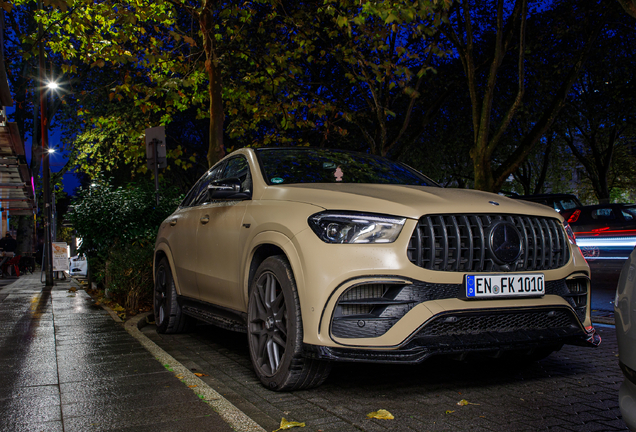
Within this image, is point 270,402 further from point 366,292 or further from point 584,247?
point 584,247

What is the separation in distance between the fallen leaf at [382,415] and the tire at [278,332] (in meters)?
0.50

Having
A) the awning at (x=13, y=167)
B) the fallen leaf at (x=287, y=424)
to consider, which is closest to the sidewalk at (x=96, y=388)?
the fallen leaf at (x=287, y=424)

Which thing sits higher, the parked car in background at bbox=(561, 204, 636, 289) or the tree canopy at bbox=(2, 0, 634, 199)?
the tree canopy at bbox=(2, 0, 634, 199)

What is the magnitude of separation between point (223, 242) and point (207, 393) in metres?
1.42

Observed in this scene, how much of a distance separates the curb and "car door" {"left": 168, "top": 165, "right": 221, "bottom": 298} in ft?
2.02

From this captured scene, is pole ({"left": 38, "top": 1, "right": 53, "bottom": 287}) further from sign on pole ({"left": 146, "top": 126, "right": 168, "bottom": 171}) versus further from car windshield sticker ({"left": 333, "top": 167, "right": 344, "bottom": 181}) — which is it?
car windshield sticker ({"left": 333, "top": 167, "right": 344, "bottom": 181})

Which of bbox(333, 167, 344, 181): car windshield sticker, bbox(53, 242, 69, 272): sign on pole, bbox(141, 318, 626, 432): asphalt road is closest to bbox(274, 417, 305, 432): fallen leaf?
bbox(141, 318, 626, 432): asphalt road

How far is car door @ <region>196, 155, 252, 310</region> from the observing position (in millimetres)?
4928

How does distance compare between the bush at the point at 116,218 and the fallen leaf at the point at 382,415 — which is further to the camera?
the bush at the point at 116,218

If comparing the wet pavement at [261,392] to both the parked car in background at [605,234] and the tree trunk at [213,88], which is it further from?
the parked car in background at [605,234]

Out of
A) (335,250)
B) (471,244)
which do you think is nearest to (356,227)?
(335,250)

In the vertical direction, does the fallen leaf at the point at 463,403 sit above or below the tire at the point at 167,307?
below

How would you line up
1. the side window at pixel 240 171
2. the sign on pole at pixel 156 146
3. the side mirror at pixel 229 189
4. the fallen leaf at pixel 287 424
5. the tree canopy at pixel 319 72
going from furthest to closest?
the tree canopy at pixel 319 72
the sign on pole at pixel 156 146
the side window at pixel 240 171
the side mirror at pixel 229 189
the fallen leaf at pixel 287 424

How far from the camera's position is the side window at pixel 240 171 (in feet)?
17.0
